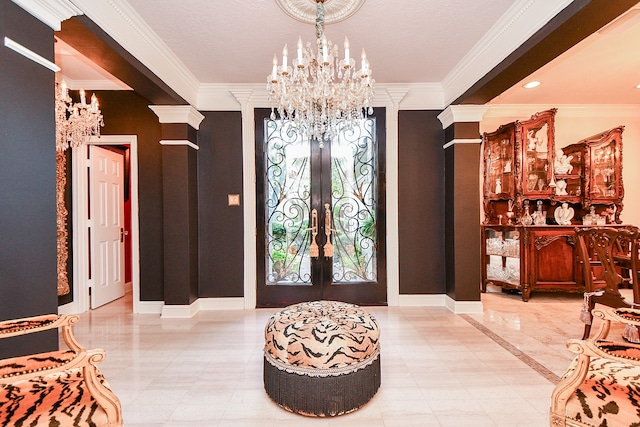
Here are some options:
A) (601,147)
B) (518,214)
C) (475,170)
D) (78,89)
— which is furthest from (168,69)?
(601,147)

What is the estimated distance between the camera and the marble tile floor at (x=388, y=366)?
6.33 feet

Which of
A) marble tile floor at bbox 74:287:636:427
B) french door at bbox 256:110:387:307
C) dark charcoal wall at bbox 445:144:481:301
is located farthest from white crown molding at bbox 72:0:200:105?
dark charcoal wall at bbox 445:144:481:301

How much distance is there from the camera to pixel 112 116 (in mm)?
4109

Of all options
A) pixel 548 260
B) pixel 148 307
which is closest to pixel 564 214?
pixel 548 260

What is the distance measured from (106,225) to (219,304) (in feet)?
6.82

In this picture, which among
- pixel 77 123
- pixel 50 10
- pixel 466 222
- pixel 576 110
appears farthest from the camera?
pixel 576 110

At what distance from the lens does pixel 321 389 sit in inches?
73.1

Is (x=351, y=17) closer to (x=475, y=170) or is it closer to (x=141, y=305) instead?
(x=475, y=170)

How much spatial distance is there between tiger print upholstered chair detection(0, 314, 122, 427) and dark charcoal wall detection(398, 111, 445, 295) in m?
3.52

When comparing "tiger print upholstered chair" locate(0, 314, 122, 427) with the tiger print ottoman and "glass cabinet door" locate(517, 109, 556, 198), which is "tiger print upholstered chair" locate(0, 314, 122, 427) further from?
"glass cabinet door" locate(517, 109, 556, 198)

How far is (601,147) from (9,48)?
21.4ft

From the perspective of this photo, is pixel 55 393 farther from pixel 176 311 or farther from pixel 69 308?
pixel 69 308

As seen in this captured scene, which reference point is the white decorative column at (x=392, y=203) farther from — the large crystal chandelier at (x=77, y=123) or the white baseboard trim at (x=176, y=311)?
the large crystal chandelier at (x=77, y=123)

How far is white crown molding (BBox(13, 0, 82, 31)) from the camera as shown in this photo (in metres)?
1.69
